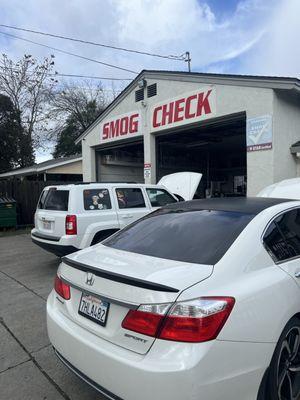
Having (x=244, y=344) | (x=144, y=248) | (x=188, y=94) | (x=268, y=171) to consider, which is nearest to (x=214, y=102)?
(x=188, y=94)

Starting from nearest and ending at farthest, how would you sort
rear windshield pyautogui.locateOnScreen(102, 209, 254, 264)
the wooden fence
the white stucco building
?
1. rear windshield pyautogui.locateOnScreen(102, 209, 254, 264)
2. the white stucco building
3. the wooden fence

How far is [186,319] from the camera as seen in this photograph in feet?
6.61

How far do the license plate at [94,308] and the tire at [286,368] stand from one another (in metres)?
1.16

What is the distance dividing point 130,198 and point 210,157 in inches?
628

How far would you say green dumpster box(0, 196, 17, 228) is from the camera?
525 inches

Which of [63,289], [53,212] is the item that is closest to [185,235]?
[63,289]

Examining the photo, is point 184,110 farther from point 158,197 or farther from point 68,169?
point 68,169

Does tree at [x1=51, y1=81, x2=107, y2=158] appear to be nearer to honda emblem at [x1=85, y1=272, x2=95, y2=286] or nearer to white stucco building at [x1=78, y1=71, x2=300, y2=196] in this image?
white stucco building at [x1=78, y1=71, x2=300, y2=196]

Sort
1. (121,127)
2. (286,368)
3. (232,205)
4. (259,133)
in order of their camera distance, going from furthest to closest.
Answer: (121,127) → (259,133) → (232,205) → (286,368)

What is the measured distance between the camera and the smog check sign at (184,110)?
1075cm

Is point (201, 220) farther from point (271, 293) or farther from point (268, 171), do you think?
point (268, 171)

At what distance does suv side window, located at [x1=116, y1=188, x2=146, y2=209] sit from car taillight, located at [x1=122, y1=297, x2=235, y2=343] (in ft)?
17.1

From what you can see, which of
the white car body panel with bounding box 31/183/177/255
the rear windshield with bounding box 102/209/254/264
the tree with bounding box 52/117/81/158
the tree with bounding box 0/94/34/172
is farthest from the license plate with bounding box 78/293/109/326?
the tree with bounding box 52/117/81/158

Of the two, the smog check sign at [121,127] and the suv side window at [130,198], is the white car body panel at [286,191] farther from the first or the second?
the smog check sign at [121,127]
